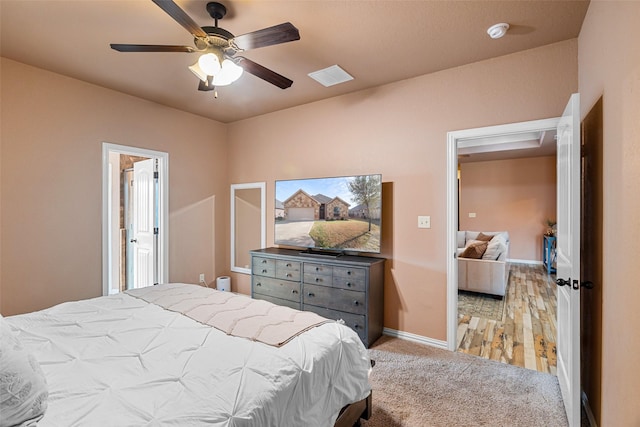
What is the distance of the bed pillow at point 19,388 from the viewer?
865 millimetres

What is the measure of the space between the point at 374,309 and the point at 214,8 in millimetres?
2796

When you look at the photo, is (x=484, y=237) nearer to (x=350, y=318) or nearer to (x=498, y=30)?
(x=350, y=318)

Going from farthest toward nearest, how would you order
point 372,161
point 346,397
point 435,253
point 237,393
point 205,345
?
point 372,161, point 435,253, point 346,397, point 205,345, point 237,393

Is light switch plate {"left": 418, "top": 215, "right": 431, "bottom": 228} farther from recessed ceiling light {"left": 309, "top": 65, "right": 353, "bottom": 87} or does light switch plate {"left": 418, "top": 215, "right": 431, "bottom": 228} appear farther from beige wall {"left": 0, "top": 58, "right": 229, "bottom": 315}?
beige wall {"left": 0, "top": 58, "right": 229, "bottom": 315}

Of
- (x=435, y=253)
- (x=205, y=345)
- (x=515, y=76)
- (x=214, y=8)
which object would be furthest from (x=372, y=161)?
(x=205, y=345)

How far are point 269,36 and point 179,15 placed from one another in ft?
1.56

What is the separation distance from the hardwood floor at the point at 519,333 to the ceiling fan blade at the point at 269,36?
2979 mm

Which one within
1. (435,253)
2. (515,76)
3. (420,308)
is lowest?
(420,308)

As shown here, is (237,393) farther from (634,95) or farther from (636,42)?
(636,42)

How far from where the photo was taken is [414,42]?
2.42 metres

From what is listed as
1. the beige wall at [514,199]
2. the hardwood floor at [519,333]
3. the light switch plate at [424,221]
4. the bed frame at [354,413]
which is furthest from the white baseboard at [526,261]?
the bed frame at [354,413]

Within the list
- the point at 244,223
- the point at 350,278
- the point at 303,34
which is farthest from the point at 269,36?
the point at 244,223

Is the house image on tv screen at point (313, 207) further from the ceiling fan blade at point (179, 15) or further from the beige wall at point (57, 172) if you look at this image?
the ceiling fan blade at point (179, 15)

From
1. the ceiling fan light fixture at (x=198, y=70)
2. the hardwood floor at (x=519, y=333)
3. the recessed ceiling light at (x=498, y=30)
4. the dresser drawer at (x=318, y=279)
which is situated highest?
the recessed ceiling light at (x=498, y=30)
